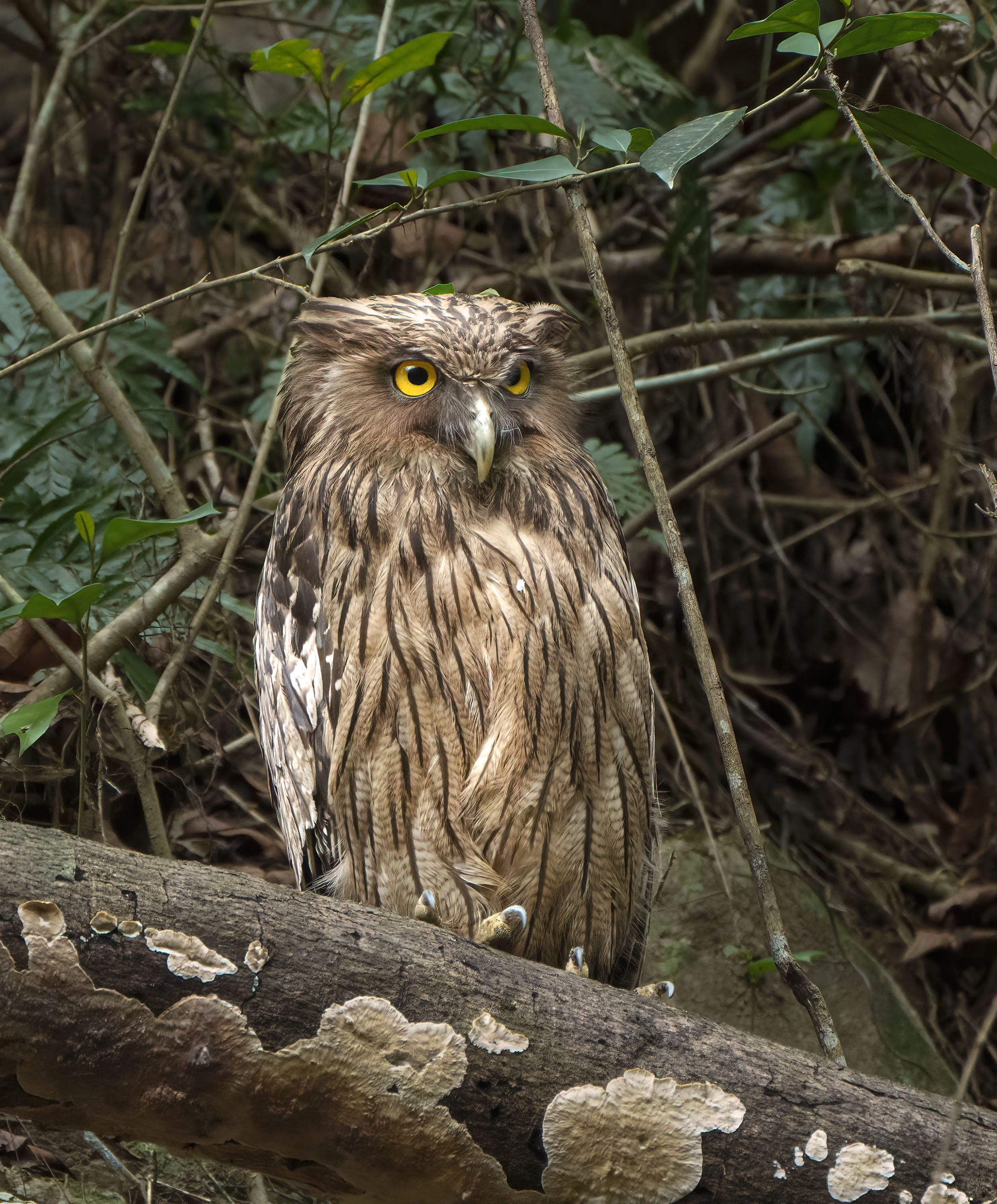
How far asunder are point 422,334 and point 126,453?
1139 mm

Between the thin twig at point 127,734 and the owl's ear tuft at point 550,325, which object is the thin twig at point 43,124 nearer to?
the thin twig at point 127,734

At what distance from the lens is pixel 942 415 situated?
3.70m

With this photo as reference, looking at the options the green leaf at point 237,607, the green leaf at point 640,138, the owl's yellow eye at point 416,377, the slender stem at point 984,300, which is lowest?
the green leaf at point 237,607

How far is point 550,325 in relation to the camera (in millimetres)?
2207

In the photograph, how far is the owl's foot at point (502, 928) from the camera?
1.78 meters

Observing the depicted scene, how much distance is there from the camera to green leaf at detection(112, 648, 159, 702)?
7.70 ft

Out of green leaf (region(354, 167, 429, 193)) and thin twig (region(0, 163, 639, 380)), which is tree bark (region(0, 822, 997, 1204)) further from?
green leaf (region(354, 167, 429, 193))

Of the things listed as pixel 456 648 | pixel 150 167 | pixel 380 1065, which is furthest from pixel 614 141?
pixel 380 1065

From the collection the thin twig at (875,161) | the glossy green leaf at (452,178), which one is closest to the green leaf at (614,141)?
the glossy green leaf at (452,178)

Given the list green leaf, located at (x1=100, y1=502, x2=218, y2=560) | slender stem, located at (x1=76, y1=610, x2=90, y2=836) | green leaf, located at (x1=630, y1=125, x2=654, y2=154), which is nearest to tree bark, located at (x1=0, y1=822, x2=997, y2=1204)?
green leaf, located at (x1=100, y1=502, x2=218, y2=560)

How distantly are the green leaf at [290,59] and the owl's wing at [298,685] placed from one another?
81cm

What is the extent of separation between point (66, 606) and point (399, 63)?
119cm

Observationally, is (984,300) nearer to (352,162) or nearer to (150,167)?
(352,162)

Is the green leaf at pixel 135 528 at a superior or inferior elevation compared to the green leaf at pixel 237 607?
superior
